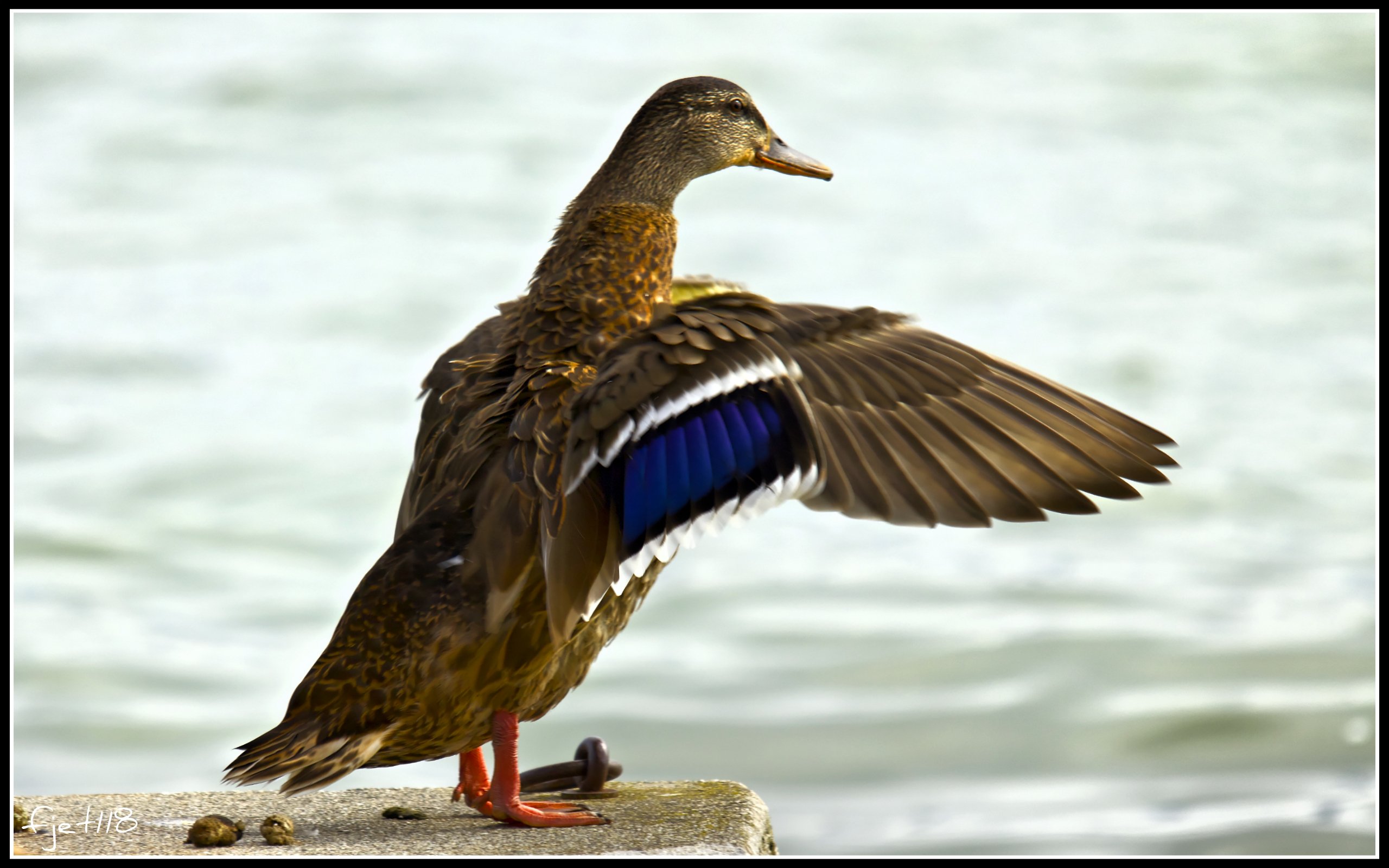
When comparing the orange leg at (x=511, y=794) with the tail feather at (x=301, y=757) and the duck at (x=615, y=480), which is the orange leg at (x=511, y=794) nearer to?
the duck at (x=615, y=480)

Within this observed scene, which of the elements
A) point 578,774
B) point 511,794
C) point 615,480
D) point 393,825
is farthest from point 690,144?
point 393,825

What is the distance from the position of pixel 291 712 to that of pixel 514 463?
0.77 metres

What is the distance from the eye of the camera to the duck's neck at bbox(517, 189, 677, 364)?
13.7 ft

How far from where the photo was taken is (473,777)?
4.16 meters

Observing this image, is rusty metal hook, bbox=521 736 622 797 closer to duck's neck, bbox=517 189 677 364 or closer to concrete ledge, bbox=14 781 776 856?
concrete ledge, bbox=14 781 776 856

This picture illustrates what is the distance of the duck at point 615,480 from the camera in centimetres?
370

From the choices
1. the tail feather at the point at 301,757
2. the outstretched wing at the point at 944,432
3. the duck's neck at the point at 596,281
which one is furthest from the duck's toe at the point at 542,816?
the duck's neck at the point at 596,281

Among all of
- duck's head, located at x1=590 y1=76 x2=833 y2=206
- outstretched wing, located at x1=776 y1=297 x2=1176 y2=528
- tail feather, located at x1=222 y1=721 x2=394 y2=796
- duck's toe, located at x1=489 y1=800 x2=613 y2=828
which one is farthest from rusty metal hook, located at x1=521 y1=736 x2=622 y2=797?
duck's head, located at x1=590 y1=76 x2=833 y2=206

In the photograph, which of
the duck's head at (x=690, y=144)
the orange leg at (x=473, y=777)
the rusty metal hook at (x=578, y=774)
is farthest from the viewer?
the duck's head at (x=690, y=144)

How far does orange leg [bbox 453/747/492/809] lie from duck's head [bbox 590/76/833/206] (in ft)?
5.28

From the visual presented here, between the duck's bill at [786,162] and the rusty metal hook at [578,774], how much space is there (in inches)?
74.6

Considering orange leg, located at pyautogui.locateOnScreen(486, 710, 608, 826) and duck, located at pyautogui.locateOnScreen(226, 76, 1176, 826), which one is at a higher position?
duck, located at pyautogui.locateOnScreen(226, 76, 1176, 826)

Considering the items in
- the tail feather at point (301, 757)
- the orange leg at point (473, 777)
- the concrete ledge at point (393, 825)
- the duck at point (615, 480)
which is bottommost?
the concrete ledge at point (393, 825)

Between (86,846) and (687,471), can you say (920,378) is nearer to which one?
(687,471)
